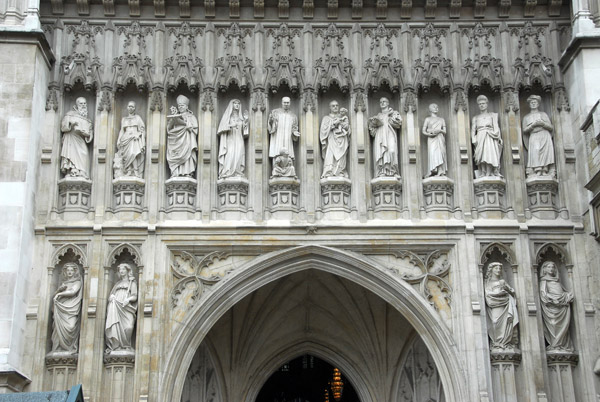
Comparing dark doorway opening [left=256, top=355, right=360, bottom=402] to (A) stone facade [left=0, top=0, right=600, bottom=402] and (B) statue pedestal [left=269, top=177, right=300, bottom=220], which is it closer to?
(A) stone facade [left=0, top=0, right=600, bottom=402]

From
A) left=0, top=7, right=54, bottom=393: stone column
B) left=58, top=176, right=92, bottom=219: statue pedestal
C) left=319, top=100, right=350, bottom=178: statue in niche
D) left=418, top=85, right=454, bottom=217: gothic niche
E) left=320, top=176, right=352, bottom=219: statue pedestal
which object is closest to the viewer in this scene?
left=0, top=7, right=54, bottom=393: stone column

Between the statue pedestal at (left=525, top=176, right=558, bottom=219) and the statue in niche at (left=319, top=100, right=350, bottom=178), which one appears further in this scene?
the statue in niche at (left=319, top=100, right=350, bottom=178)

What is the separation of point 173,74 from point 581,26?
662 cm

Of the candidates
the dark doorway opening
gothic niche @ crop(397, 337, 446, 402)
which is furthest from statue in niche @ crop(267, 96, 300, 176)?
the dark doorway opening

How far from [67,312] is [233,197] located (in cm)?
308

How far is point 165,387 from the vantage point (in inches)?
544

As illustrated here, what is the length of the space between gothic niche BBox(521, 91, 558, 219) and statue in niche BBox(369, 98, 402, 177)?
2096 mm

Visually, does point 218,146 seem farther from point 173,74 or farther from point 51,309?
point 51,309

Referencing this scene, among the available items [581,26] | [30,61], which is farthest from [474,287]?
[30,61]

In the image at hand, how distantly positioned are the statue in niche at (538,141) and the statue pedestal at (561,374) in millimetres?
2875

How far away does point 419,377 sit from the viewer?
52.2 ft

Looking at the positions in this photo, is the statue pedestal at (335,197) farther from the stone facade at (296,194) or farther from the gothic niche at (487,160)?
the gothic niche at (487,160)

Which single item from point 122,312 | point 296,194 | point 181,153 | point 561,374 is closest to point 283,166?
point 296,194

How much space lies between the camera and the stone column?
44.0 feet
